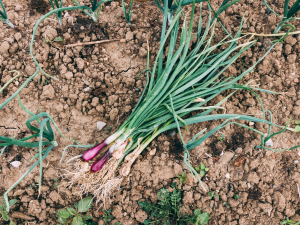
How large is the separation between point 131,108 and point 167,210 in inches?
30.9

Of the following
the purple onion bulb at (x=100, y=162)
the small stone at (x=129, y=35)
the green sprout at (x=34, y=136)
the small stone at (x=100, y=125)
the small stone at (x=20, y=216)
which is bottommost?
the small stone at (x=20, y=216)

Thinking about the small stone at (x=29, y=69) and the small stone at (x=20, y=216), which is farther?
the small stone at (x=29, y=69)

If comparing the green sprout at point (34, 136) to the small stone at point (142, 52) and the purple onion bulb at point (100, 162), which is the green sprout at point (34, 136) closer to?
the purple onion bulb at point (100, 162)

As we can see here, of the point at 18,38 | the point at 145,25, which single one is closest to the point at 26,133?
the point at 18,38

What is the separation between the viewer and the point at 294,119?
1650 mm

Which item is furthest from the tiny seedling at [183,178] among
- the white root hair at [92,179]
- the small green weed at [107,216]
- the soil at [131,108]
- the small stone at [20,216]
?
the small stone at [20,216]

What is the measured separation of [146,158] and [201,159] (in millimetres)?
414

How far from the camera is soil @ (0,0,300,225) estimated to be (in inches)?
61.6

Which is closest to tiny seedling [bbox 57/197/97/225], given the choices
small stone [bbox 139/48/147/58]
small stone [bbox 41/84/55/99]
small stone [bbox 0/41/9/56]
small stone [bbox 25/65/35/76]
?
small stone [bbox 41/84/55/99]

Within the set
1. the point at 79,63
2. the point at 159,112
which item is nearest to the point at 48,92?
the point at 79,63

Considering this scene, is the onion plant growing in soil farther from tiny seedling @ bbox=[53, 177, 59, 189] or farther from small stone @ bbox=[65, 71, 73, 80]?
small stone @ bbox=[65, 71, 73, 80]

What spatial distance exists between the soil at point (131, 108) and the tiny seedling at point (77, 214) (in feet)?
0.22

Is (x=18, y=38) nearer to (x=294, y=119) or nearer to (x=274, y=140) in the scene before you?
(x=274, y=140)

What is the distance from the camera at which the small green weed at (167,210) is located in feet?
4.98
